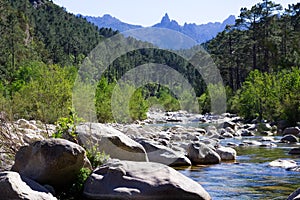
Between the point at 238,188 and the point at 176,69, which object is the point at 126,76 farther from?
the point at 238,188

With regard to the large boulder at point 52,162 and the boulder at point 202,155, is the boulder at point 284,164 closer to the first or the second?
the boulder at point 202,155

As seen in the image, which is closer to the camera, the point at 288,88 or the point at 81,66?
the point at 288,88

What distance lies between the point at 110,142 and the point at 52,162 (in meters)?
2.63

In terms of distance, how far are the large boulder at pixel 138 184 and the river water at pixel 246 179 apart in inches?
47.9

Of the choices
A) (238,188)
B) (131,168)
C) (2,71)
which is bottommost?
(238,188)

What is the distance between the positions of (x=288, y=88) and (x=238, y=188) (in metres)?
23.1

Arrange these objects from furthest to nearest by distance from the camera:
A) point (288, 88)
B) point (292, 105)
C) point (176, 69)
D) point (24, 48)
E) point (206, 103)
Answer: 1. point (176, 69)
2. point (24, 48)
3. point (206, 103)
4. point (288, 88)
5. point (292, 105)

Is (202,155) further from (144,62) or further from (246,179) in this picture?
(144,62)

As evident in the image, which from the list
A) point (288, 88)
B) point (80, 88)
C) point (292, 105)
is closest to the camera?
point (292, 105)

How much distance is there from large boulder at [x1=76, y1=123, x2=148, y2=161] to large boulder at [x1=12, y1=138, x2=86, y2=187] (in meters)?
1.88

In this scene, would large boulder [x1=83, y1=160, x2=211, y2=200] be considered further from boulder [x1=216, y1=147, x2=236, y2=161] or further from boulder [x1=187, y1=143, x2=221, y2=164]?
boulder [x1=216, y1=147, x2=236, y2=161]

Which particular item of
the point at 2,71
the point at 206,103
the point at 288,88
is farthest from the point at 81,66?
the point at 288,88

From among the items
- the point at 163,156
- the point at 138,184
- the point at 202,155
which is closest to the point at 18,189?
the point at 138,184

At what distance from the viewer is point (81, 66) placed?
84938mm
